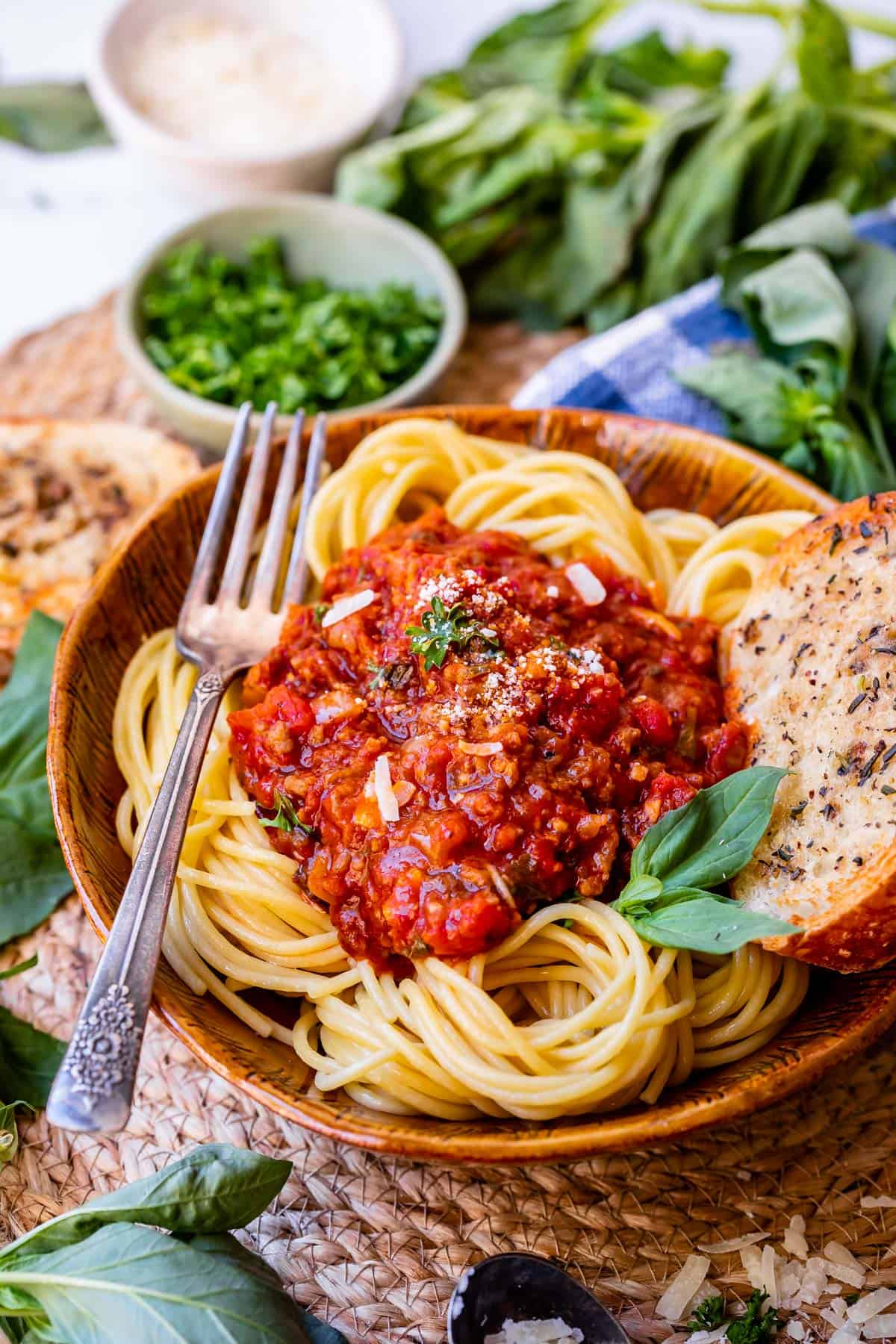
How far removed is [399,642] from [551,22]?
5872 mm

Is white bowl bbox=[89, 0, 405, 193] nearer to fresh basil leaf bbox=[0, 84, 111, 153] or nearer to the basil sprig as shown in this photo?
fresh basil leaf bbox=[0, 84, 111, 153]

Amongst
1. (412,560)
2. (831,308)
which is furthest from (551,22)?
(412,560)

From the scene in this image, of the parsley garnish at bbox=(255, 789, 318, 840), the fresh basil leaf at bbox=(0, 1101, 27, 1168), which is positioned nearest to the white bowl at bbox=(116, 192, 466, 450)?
the parsley garnish at bbox=(255, 789, 318, 840)

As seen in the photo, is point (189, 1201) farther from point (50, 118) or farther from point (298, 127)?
point (50, 118)

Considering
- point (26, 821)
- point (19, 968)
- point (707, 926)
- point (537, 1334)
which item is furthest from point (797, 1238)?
point (26, 821)

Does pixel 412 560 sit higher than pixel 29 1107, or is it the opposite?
pixel 412 560

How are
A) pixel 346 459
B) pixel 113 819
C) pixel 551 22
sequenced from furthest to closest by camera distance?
pixel 551 22
pixel 346 459
pixel 113 819

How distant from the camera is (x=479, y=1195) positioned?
4.15 meters

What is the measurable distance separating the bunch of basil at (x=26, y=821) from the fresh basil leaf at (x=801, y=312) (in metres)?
3.73

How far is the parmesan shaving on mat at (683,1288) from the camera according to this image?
3.90 meters

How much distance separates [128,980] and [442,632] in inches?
60.1

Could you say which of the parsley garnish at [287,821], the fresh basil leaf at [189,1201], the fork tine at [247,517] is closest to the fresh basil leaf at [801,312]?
the fork tine at [247,517]

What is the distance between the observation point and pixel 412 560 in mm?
4574

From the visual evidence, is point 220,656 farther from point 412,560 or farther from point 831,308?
point 831,308
